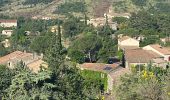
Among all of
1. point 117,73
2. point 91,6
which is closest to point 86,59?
point 117,73

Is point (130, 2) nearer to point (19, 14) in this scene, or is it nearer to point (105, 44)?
point (19, 14)

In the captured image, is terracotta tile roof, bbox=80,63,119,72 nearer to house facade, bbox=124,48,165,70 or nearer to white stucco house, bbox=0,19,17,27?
house facade, bbox=124,48,165,70

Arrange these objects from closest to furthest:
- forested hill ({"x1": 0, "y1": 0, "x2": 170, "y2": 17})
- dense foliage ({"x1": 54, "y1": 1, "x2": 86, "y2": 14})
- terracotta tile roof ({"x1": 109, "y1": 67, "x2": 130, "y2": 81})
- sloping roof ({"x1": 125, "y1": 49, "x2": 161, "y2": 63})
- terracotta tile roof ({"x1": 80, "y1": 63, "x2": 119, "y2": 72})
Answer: terracotta tile roof ({"x1": 109, "y1": 67, "x2": 130, "y2": 81}), terracotta tile roof ({"x1": 80, "y1": 63, "x2": 119, "y2": 72}), sloping roof ({"x1": 125, "y1": 49, "x2": 161, "y2": 63}), dense foliage ({"x1": 54, "y1": 1, "x2": 86, "y2": 14}), forested hill ({"x1": 0, "y1": 0, "x2": 170, "y2": 17})

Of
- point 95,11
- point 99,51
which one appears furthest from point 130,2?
point 99,51

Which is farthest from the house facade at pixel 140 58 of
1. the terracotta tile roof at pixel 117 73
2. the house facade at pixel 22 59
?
the house facade at pixel 22 59

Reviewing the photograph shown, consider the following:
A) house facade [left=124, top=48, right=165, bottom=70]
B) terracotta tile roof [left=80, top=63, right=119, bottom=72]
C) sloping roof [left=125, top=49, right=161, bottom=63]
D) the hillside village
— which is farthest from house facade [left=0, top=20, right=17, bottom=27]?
terracotta tile roof [left=80, top=63, right=119, bottom=72]

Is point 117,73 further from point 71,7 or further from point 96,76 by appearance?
point 71,7
